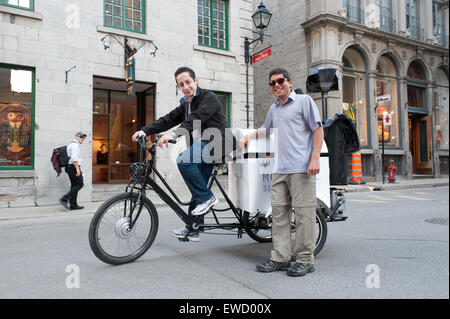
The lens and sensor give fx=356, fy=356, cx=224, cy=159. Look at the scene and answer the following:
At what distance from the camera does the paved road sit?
9.46 feet

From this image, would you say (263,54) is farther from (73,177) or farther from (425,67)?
(425,67)

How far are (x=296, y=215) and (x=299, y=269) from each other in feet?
1.65

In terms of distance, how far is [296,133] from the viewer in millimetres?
3457

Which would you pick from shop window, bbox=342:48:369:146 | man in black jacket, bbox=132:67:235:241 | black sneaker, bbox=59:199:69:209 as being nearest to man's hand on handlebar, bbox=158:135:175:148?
man in black jacket, bbox=132:67:235:241

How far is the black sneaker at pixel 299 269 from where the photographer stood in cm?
328

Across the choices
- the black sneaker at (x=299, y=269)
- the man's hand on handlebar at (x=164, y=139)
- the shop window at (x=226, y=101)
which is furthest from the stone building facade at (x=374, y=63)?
the black sneaker at (x=299, y=269)

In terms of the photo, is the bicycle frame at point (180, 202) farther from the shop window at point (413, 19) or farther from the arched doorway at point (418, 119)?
the shop window at point (413, 19)

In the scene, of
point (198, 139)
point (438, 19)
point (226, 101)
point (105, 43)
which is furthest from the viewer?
point (438, 19)

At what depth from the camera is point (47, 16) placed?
10.2 m

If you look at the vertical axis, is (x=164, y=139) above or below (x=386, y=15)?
below

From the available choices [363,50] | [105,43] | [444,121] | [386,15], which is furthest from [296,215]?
[386,15]

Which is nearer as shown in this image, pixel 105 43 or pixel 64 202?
pixel 64 202

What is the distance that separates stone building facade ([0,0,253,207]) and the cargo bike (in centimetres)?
713

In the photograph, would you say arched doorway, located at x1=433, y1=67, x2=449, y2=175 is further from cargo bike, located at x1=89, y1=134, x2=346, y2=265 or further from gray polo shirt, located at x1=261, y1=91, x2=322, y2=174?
cargo bike, located at x1=89, y1=134, x2=346, y2=265
